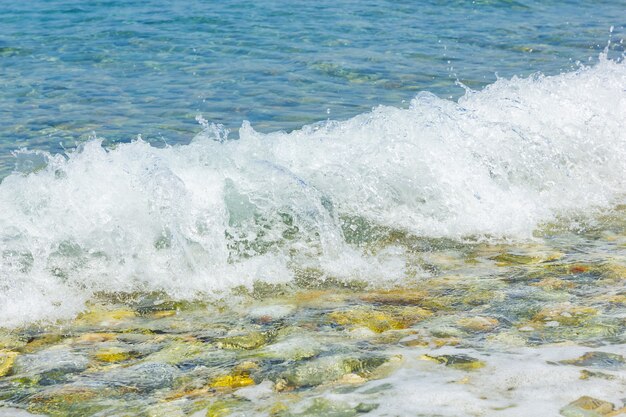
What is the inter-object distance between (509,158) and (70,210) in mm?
3835

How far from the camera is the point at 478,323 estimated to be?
178 inches

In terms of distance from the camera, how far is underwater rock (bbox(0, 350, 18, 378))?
4.19 m

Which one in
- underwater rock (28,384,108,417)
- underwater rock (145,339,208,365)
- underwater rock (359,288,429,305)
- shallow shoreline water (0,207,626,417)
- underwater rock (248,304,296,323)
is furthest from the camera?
underwater rock (359,288,429,305)

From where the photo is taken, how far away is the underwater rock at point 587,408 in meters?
3.30

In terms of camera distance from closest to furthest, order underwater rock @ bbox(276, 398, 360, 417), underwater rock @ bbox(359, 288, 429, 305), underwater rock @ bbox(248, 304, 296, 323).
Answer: underwater rock @ bbox(276, 398, 360, 417) < underwater rock @ bbox(248, 304, 296, 323) < underwater rock @ bbox(359, 288, 429, 305)

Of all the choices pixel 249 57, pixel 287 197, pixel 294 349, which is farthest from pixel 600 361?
pixel 249 57

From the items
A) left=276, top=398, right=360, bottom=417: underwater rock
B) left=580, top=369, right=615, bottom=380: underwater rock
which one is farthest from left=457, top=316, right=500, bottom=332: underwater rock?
left=276, top=398, right=360, bottom=417: underwater rock

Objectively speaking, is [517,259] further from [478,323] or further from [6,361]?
[6,361]

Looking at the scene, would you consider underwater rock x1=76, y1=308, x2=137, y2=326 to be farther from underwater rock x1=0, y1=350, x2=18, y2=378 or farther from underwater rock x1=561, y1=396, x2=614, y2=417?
underwater rock x1=561, y1=396, x2=614, y2=417

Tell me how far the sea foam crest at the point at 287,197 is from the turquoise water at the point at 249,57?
2.30 meters

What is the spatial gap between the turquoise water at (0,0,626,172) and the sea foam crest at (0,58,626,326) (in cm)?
230

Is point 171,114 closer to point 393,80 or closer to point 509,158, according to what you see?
point 393,80

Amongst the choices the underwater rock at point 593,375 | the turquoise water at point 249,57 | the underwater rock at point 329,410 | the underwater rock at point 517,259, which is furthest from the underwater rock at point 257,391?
the turquoise water at point 249,57

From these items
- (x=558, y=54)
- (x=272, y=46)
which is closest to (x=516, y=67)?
(x=558, y=54)
